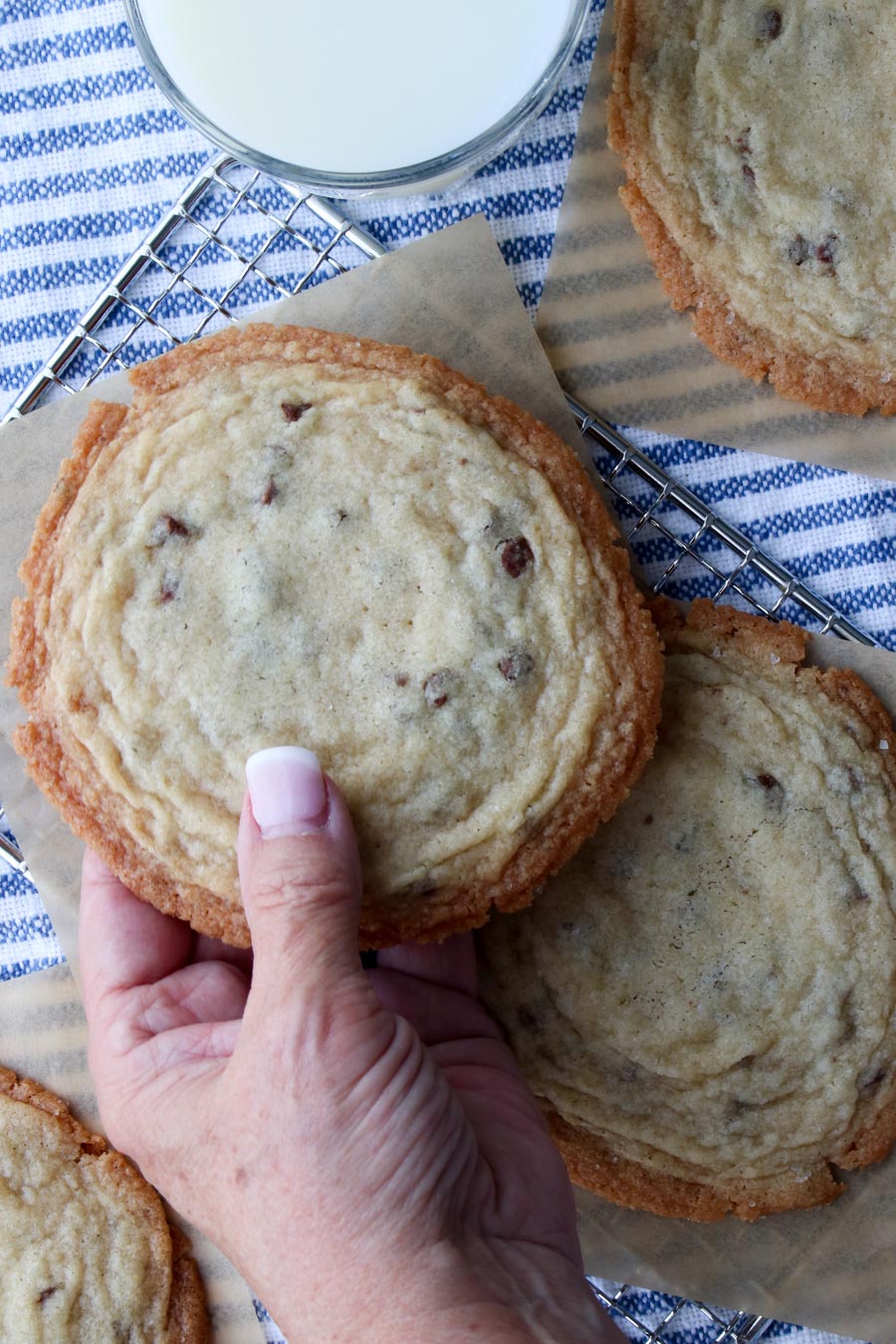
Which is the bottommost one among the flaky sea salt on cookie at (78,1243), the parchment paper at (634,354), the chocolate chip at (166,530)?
the flaky sea salt on cookie at (78,1243)

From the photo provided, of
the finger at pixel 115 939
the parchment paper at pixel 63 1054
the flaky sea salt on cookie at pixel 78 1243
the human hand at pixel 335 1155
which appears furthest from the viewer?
the parchment paper at pixel 63 1054

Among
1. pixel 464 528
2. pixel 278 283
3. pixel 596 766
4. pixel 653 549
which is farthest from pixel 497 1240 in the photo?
pixel 278 283

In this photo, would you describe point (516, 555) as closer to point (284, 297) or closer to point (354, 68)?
point (284, 297)

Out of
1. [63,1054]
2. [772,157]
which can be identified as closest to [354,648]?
[63,1054]

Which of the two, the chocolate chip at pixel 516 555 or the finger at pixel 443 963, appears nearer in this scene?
the chocolate chip at pixel 516 555

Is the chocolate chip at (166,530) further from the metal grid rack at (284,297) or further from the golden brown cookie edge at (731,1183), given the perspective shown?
the golden brown cookie edge at (731,1183)

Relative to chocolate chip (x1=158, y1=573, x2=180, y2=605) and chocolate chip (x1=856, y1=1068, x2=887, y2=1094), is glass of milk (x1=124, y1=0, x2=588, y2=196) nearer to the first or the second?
chocolate chip (x1=158, y1=573, x2=180, y2=605)

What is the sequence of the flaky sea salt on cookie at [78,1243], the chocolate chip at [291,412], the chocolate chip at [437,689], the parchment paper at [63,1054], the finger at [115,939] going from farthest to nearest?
the parchment paper at [63,1054], the flaky sea salt on cookie at [78,1243], the finger at [115,939], the chocolate chip at [291,412], the chocolate chip at [437,689]

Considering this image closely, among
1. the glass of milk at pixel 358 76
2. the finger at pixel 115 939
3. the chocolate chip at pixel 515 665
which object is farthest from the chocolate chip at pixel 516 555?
the finger at pixel 115 939
